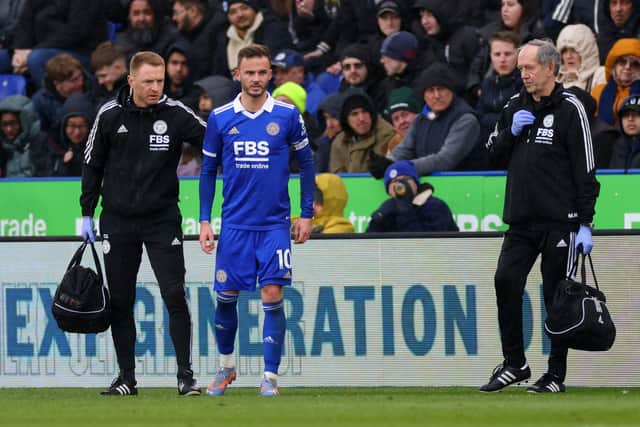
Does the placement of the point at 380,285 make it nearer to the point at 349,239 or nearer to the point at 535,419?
the point at 349,239

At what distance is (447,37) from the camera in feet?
52.4

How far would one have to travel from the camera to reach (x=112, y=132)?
404 inches

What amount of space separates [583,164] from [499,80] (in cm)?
442

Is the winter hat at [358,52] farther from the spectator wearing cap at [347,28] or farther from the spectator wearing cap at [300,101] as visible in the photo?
the spectator wearing cap at [347,28]

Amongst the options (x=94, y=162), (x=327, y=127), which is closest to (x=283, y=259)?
(x=94, y=162)

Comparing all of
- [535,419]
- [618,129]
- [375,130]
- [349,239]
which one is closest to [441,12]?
[375,130]

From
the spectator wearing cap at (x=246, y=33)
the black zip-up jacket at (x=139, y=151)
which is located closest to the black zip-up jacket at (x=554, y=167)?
the black zip-up jacket at (x=139, y=151)

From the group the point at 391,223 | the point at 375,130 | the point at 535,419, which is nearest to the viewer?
the point at 535,419

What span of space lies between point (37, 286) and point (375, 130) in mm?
4014

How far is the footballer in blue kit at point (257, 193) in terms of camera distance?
10055mm

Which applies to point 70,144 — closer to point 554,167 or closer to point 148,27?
point 148,27

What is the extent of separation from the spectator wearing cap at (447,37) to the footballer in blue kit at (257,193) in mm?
5568

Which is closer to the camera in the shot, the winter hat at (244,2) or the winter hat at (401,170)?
the winter hat at (401,170)

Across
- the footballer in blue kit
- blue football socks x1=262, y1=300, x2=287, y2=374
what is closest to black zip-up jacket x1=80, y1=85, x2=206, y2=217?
the footballer in blue kit
